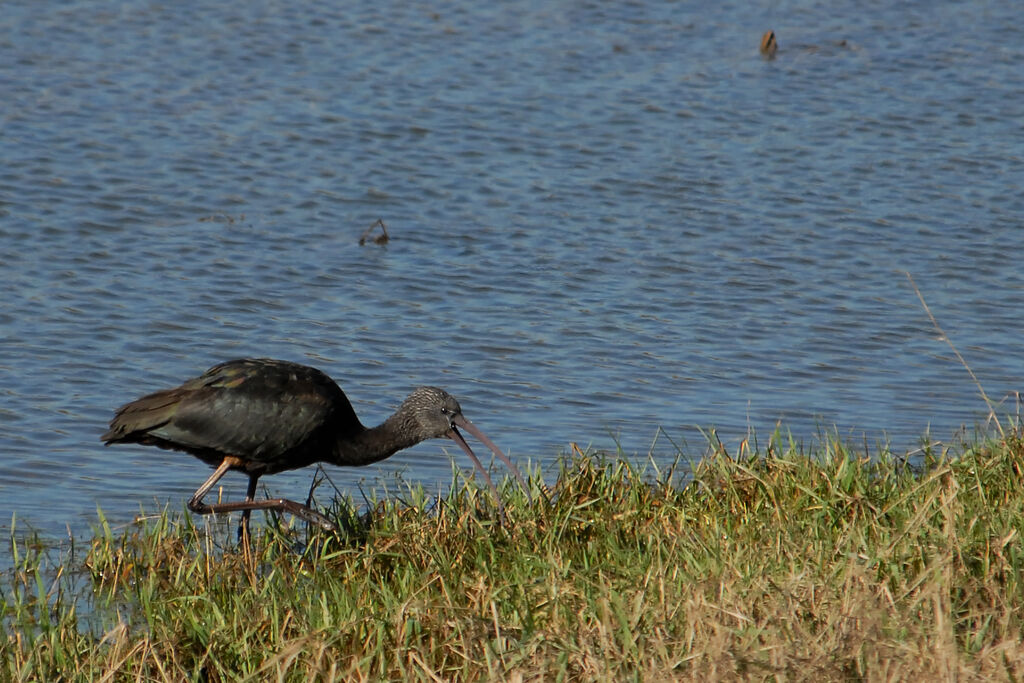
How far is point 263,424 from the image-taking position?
688 cm

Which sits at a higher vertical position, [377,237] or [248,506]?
[377,237]

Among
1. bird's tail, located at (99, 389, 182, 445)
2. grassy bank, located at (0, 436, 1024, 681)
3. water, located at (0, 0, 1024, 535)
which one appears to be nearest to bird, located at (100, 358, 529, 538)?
bird's tail, located at (99, 389, 182, 445)

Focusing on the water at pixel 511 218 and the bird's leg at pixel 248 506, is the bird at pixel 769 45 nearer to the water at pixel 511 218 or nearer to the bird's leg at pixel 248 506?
the water at pixel 511 218

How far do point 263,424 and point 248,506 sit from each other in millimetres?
357

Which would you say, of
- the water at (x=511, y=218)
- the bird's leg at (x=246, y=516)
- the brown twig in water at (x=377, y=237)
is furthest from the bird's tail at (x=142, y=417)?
the brown twig in water at (x=377, y=237)

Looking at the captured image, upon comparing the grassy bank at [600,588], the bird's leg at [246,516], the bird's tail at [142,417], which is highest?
the bird's tail at [142,417]

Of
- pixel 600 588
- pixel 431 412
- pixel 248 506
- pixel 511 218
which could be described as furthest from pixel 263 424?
pixel 511 218

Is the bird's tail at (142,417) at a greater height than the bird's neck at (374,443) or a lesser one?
greater

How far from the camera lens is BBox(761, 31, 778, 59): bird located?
17.0 m

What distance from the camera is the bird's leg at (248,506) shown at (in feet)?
20.9

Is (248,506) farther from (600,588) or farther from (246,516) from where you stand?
(600,588)

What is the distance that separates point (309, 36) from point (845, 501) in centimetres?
1236

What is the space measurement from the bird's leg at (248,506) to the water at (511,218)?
0.76 m

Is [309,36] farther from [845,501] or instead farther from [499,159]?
[845,501]
